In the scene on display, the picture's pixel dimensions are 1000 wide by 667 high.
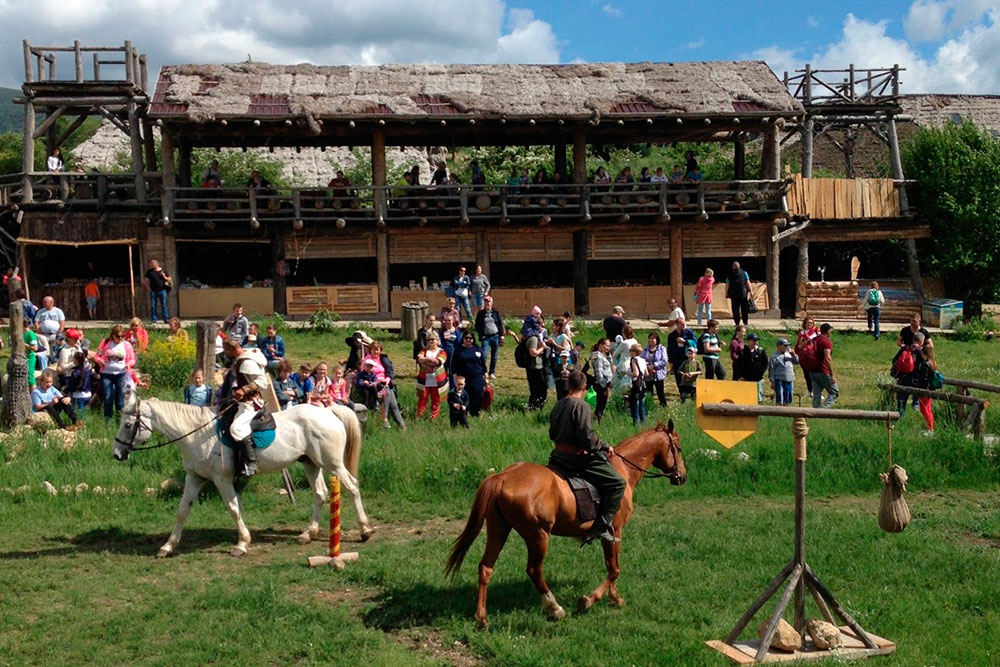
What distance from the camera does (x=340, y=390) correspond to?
1655cm

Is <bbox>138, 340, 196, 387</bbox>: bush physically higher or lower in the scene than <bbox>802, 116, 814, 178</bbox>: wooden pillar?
lower

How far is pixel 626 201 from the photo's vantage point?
98.9 ft

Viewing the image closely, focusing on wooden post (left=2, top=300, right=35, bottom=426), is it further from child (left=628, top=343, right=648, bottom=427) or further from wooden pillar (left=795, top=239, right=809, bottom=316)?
wooden pillar (left=795, top=239, right=809, bottom=316)

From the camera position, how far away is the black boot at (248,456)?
40.0 ft

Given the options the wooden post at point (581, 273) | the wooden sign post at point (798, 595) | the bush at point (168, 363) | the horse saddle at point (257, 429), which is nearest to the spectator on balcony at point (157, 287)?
the bush at point (168, 363)

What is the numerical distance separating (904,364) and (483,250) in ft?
48.1

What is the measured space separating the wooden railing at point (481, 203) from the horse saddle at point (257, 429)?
675 inches

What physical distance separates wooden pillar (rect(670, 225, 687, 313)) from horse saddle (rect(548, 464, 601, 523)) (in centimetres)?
2119

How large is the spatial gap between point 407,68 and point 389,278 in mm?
6333

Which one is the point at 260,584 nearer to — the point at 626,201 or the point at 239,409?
the point at 239,409

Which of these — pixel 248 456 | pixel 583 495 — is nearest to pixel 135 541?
pixel 248 456

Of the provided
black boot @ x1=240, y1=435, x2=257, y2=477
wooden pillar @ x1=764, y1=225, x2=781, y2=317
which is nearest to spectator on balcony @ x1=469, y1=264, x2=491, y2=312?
wooden pillar @ x1=764, y1=225, x2=781, y2=317

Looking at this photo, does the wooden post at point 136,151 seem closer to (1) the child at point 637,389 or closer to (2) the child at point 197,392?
(2) the child at point 197,392

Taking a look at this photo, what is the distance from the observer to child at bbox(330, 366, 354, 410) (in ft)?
53.4
